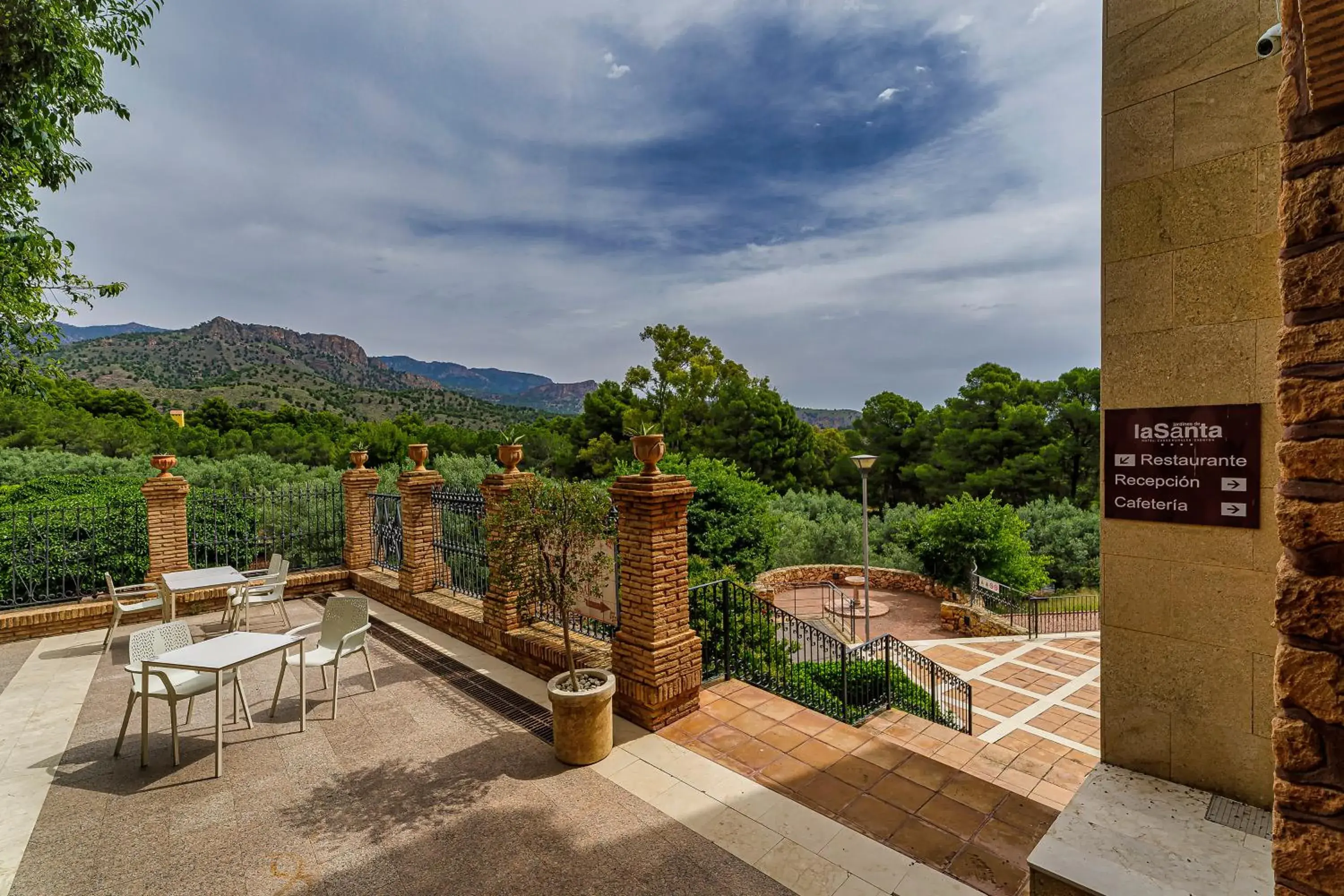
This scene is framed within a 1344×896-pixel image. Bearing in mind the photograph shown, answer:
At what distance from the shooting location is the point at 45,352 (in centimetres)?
809

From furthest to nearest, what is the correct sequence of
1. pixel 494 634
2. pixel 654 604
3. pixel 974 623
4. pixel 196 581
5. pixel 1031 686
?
pixel 974 623
pixel 1031 686
pixel 196 581
pixel 494 634
pixel 654 604

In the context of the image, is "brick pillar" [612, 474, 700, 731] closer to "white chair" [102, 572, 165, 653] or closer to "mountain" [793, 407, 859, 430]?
"white chair" [102, 572, 165, 653]

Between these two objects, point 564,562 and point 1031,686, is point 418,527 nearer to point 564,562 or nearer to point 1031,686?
A: point 564,562

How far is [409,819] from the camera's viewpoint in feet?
12.5

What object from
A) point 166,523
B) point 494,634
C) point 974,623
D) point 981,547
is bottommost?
point 974,623

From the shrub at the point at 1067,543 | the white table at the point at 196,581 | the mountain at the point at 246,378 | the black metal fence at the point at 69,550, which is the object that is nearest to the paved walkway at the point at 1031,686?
the shrub at the point at 1067,543

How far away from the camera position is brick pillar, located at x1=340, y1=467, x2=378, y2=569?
9.69 m

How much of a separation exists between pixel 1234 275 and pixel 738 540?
1232 cm

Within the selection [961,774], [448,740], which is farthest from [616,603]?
[961,774]

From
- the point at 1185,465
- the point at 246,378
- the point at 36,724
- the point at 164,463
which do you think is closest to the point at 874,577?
the point at 1185,465

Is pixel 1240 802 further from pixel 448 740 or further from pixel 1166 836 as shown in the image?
pixel 448 740

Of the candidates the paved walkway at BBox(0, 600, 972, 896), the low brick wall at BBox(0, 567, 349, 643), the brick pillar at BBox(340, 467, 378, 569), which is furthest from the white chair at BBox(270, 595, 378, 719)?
the brick pillar at BBox(340, 467, 378, 569)

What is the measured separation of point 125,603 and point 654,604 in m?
7.01

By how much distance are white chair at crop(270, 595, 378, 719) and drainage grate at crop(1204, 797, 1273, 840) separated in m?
5.95
